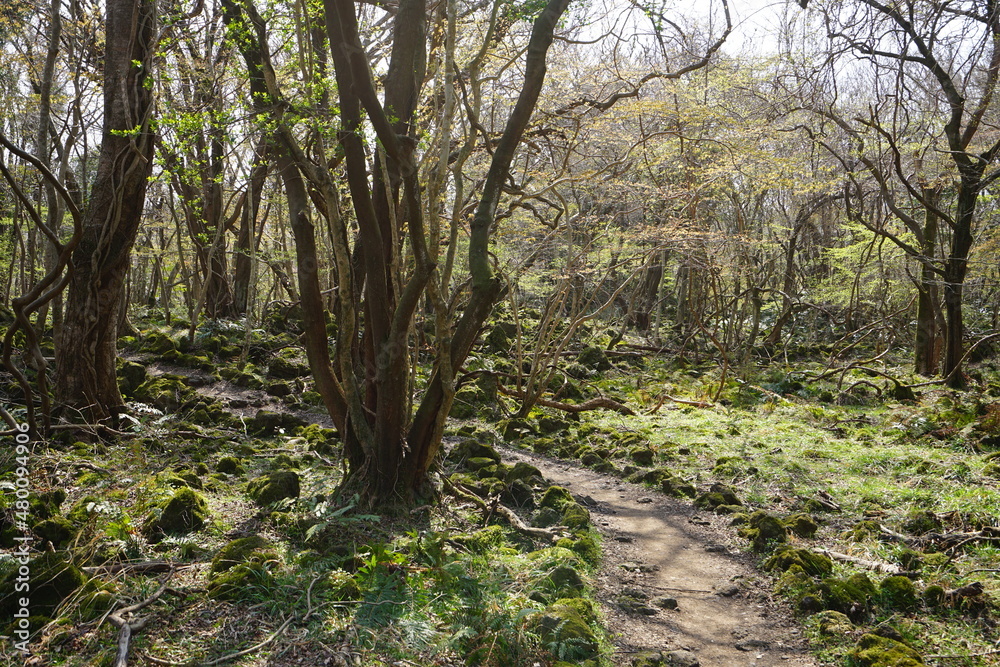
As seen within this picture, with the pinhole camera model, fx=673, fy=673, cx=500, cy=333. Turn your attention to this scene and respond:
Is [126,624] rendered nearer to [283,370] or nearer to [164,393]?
[164,393]

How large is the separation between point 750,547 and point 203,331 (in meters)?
9.76

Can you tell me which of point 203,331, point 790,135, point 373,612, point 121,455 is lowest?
point 373,612

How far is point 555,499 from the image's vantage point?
226 inches

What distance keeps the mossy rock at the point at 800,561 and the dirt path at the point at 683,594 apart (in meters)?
0.17

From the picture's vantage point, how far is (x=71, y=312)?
5.81 m

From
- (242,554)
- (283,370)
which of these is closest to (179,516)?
(242,554)

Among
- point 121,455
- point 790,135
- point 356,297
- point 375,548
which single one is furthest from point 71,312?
point 790,135

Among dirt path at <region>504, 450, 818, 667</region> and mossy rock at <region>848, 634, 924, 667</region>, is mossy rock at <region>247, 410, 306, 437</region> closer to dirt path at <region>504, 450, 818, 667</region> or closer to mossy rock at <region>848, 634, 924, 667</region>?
dirt path at <region>504, 450, 818, 667</region>

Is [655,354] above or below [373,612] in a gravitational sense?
above

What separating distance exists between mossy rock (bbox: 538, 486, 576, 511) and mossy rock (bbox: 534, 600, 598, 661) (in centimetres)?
202

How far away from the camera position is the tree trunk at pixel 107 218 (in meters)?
5.77

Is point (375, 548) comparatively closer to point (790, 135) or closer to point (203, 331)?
point (203, 331)

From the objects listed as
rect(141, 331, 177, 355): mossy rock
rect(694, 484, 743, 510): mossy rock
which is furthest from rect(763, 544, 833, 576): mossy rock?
rect(141, 331, 177, 355): mossy rock

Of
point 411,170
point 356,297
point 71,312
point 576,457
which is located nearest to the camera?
point 411,170
